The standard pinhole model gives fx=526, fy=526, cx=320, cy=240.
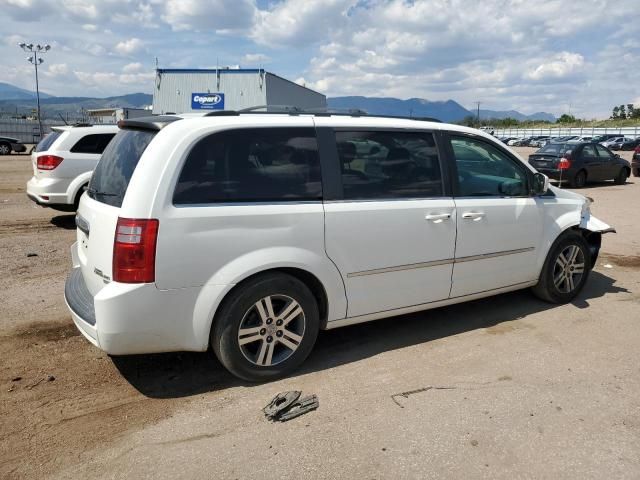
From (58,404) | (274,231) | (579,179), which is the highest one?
(274,231)

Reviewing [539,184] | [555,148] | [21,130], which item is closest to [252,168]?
[539,184]

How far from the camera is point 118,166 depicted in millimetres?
3604

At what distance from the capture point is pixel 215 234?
3279 millimetres

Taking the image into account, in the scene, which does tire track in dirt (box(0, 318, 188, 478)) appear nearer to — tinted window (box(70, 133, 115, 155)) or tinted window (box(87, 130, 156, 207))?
tinted window (box(87, 130, 156, 207))

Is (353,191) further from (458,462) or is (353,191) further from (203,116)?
(458,462)

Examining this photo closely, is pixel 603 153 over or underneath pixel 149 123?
underneath

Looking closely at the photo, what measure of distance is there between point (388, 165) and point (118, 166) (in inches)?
77.4

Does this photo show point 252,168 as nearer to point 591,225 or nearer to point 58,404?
point 58,404

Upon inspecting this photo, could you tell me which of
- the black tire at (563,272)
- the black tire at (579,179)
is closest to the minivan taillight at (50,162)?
the black tire at (563,272)

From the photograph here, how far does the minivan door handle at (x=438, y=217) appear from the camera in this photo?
163 inches

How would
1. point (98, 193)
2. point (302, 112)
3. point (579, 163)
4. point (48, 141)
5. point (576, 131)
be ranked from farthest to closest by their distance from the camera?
point (576, 131) → point (579, 163) → point (48, 141) → point (302, 112) → point (98, 193)

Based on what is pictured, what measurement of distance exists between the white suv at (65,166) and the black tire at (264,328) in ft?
22.0

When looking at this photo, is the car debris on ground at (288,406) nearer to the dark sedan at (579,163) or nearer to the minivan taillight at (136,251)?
the minivan taillight at (136,251)

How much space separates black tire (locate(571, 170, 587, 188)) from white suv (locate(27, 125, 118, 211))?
14636 mm
